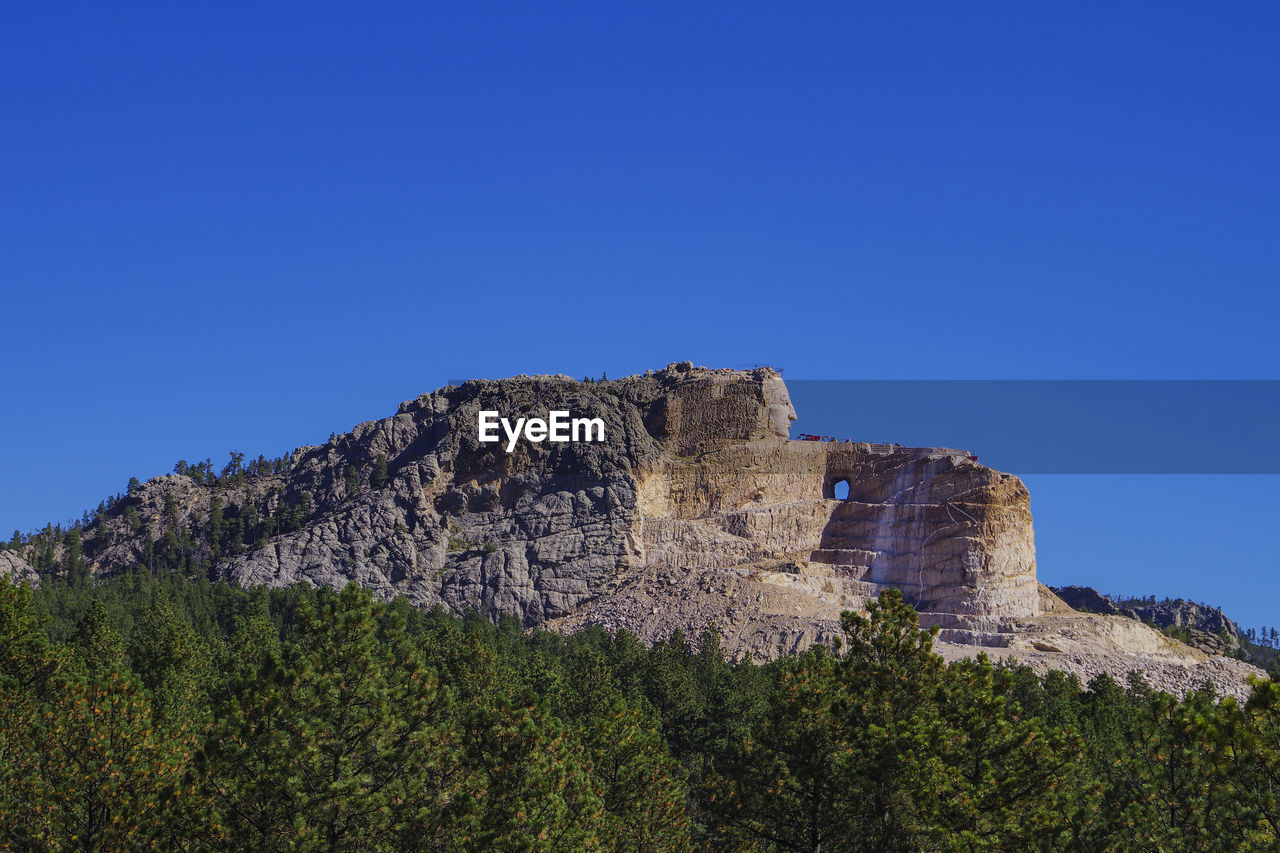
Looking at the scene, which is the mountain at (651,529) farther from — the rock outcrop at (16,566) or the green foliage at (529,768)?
the green foliage at (529,768)

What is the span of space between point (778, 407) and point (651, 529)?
2158 cm

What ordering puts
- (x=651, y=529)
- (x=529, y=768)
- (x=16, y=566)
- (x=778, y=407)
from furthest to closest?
(x=778, y=407) < (x=16, y=566) < (x=651, y=529) < (x=529, y=768)

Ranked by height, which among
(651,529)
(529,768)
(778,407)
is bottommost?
(529,768)

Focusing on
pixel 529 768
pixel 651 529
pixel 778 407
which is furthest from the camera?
pixel 778 407

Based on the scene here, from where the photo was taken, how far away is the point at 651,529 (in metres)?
171

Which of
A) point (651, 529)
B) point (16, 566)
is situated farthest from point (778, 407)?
point (16, 566)

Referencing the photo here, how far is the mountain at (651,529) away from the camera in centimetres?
15338

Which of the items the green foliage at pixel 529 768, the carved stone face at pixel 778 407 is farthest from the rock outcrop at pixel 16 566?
the green foliage at pixel 529 768

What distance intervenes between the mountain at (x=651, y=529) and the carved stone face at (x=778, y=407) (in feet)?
0.98

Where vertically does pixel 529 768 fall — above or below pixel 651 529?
below

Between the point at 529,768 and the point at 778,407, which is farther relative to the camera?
the point at 778,407

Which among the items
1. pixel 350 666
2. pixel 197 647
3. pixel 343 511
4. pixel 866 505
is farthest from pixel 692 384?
pixel 350 666

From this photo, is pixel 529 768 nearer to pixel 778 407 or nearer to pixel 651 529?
pixel 651 529

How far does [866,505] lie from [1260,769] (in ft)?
446
